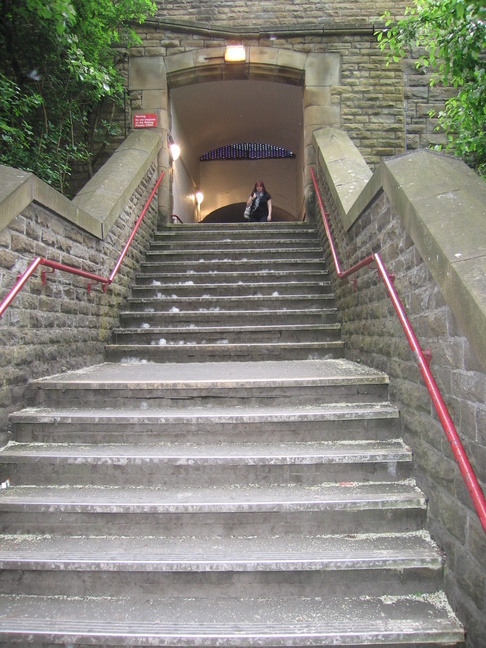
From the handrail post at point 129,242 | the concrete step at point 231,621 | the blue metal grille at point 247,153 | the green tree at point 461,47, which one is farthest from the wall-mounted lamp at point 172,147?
the concrete step at point 231,621

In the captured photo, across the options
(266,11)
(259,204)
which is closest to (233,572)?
(259,204)

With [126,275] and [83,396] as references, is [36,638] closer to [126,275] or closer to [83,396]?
[83,396]

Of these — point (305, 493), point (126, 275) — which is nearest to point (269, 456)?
point (305, 493)

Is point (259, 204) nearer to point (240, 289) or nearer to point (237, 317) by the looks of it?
point (240, 289)

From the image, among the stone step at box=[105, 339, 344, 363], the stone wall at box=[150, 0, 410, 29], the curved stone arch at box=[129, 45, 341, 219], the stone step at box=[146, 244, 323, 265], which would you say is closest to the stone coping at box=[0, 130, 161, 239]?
the curved stone arch at box=[129, 45, 341, 219]

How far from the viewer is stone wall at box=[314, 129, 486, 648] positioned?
1816mm

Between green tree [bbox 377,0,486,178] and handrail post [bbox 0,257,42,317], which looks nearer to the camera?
handrail post [bbox 0,257,42,317]

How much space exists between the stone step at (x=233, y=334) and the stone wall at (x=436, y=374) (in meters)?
0.93

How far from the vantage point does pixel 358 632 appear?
183 cm

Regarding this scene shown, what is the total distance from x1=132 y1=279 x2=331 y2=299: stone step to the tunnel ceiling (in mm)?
4824

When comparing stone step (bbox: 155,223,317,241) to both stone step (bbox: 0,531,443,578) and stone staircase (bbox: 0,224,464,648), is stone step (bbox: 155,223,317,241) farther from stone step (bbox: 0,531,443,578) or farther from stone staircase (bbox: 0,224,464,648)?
stone step (bbox: 0,531,443,578)

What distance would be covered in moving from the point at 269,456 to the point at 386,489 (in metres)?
0.71

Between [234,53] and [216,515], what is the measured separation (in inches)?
293

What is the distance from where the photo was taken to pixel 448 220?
87.0 inches
